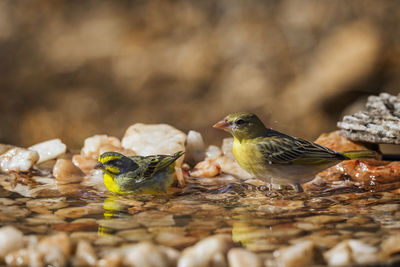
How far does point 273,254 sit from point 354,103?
3.67 metres

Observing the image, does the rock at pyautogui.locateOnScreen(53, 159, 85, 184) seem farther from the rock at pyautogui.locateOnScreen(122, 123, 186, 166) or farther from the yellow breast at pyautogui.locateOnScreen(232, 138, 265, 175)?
the yellow breast at pyautogui.locateOnScreen(232, 138, 265, 175)

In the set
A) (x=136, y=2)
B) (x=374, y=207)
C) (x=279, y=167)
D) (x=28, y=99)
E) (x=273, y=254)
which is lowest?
(x=273, y=254)

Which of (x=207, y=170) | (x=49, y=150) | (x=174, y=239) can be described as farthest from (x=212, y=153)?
(x=174, y=239)

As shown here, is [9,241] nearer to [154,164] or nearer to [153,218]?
[153,218]

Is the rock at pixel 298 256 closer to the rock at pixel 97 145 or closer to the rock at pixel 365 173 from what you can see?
the rock at pixel 365 173

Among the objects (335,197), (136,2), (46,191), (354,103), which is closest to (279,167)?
(335,197)

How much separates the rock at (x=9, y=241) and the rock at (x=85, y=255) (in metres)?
0.29

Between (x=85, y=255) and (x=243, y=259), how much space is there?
751 mm

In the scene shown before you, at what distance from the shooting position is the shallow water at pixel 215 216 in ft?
9.01

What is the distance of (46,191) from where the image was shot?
401 centimetres

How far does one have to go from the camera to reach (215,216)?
323 centimetres

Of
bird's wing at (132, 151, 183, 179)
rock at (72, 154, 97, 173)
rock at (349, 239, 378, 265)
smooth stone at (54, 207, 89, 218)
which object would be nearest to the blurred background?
rock at (72, 154, 97, 173)

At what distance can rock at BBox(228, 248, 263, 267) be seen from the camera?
7.25 ft

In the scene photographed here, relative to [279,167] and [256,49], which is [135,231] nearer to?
[279,167]
